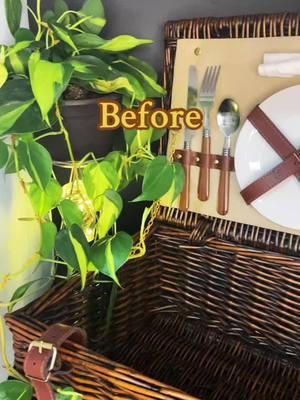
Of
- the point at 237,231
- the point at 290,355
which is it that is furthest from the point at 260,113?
the point at 290,355

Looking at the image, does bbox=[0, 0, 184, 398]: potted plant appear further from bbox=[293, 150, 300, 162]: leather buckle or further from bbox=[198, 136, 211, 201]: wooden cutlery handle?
bbox=[293, 150, 300, 162]: leather buckle

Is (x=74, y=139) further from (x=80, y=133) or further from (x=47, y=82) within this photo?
(x=47, y=82)

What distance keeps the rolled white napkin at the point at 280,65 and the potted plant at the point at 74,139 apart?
0.22 metres

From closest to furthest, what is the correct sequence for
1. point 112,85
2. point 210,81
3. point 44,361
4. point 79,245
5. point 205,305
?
point 44,361
point 79,245
point 112,85
point 210,81
point 205,305

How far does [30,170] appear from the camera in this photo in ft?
2.38

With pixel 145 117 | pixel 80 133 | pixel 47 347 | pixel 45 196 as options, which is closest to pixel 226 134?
pixel 145 117

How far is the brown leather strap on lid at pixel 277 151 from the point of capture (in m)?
0.90

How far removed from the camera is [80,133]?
889 mm

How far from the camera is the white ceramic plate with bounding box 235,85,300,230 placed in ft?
2.94

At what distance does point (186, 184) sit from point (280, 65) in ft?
1.04

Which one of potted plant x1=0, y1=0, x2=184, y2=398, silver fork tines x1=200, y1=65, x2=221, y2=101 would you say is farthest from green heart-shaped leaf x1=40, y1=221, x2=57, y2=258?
silver fork tines x1=200, y1=65, x2=221, y2=101

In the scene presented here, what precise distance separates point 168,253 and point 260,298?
0.23 metres

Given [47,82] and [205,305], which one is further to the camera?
[205,305]

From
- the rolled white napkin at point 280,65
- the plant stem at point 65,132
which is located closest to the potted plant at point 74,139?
the plant stem at point 65,132
